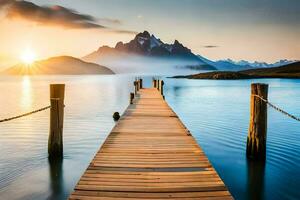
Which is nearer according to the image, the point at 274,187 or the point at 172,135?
the point at 274,187

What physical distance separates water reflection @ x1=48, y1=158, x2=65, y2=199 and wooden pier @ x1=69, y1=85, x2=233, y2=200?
2223 millimetres

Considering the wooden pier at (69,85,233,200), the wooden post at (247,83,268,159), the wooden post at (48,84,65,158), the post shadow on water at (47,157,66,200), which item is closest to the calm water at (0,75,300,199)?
the post shadow on water at (47,157,66,200)

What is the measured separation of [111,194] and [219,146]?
11.0 m

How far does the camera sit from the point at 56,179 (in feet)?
36.0

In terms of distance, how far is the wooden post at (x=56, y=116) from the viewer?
35.1 feet

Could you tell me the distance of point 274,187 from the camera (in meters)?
10.0

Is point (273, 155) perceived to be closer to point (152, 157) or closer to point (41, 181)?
point (152, 157)

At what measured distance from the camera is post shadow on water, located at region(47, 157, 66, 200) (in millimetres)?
9556

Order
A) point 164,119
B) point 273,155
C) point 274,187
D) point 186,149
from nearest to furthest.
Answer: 1. point 186,149
2. point 274,187
3. point 273,155
4. point 164,119

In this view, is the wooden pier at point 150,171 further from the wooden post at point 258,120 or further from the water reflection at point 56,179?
the wooden post at point 258,120

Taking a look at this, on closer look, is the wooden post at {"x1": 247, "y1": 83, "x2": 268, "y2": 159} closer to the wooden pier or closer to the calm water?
the calm water

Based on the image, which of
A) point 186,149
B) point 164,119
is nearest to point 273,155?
point 164,119

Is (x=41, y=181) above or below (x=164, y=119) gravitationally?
below

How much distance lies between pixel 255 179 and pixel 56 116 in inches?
294
